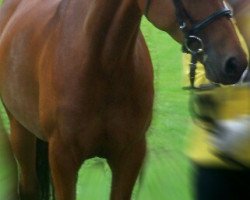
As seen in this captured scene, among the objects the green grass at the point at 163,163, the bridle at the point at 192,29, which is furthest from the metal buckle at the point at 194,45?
the green grass at the point at 163,163

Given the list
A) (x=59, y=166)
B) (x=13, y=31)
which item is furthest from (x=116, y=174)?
(x=13, y=31)

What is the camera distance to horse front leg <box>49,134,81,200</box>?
10.9ft

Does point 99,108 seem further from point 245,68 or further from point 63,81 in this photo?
point 245,68

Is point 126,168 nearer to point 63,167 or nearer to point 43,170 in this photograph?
point 63,167

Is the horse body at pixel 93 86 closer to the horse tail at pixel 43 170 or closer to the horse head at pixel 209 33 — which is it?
the horse head at pixel 209 33

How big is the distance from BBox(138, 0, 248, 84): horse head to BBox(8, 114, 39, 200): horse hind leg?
167 cm

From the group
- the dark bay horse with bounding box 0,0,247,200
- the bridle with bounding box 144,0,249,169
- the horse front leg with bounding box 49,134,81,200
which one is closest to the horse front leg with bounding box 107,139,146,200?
the dark bay horse with bounding box 0,0,247,200

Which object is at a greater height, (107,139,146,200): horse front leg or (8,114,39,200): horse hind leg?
(107,139,146,200): horse front leg

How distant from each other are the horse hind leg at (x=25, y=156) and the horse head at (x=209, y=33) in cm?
167

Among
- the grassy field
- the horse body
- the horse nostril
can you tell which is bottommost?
the grassy field

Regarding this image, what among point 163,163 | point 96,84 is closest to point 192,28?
point 96,84

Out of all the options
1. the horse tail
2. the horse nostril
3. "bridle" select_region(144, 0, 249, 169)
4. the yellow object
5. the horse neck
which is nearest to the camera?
the yellow object

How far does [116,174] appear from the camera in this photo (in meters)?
3.52

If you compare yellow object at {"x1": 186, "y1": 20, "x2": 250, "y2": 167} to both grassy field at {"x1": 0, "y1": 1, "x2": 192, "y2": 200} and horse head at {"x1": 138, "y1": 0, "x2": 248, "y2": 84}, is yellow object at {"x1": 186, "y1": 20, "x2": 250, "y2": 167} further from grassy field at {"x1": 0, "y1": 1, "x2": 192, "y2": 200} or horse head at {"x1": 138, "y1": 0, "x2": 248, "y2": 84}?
grassy field at {"x1": 0, "y1": 1, "x2": 192, "y2": 200}
